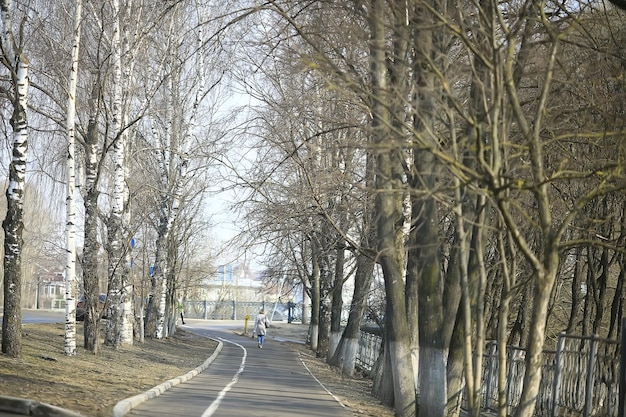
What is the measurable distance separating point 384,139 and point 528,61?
9.12 ft

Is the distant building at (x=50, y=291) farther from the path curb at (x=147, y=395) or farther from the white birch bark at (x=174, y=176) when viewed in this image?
the path curb at (x=147, y=395)

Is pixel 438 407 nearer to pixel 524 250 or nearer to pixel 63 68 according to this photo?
pixel 524 250

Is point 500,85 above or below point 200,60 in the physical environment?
below

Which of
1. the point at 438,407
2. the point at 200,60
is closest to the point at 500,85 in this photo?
the point at 438,407

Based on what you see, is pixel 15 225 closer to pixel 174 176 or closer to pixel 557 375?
pixel 557 375

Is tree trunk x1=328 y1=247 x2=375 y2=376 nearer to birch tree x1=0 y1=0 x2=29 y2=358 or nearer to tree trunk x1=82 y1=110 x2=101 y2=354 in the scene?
tree trunk x1=82 y1=110 x2=101 y2=354

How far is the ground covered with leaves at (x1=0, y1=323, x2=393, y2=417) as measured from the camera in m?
14.9

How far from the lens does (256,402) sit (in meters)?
18.7

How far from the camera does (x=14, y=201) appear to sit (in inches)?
698

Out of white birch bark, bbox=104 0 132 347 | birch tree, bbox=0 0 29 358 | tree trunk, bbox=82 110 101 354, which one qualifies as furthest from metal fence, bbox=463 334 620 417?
white birch bark, bbox=104 0 132 347

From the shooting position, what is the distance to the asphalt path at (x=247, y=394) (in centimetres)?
1623

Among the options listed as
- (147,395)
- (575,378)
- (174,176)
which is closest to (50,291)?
(174,176)

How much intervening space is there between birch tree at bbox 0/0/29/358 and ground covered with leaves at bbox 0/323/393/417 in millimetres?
558

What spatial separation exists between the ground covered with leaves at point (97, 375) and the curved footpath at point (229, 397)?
354 mm
